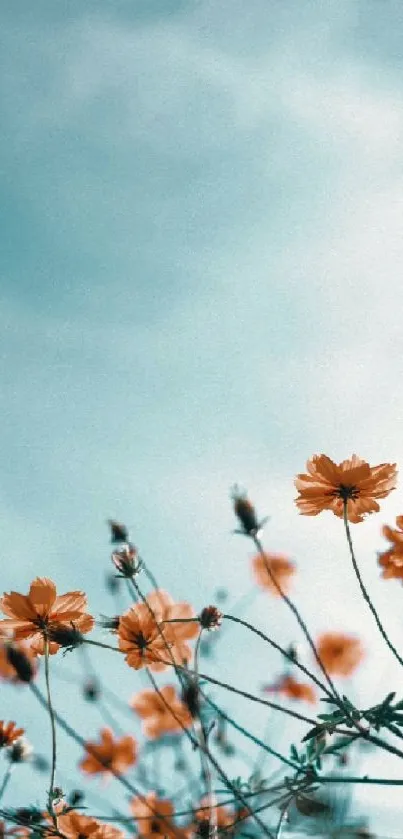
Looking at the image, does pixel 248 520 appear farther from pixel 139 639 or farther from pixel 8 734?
pixel 8 734

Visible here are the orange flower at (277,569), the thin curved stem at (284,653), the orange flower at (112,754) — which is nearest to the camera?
the thin curved stem at (284,653)

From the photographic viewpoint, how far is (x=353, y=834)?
1.44 meters

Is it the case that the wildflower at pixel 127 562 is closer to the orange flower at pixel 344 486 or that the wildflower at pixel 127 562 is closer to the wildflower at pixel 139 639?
the wildflower at pixel 139 639

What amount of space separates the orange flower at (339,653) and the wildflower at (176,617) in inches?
25.8

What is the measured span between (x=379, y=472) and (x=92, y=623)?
0.82m

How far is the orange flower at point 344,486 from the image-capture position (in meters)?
2.09

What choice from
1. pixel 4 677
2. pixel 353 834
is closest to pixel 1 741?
pixel 4 677

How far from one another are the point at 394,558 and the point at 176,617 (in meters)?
0.73

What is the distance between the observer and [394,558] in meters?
1.99

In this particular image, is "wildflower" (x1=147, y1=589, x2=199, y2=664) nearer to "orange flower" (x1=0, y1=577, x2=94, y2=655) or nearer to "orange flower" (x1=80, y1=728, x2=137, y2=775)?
"orange flower" (x1=0, y1=577, x2=94, y2=655)

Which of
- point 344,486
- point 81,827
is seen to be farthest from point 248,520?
point 81,827

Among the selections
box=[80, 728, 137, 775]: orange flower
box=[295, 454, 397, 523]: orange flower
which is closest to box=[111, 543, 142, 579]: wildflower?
box=[295, 454, 397, 523]: orange flower

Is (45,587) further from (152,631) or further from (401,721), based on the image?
(401,721)

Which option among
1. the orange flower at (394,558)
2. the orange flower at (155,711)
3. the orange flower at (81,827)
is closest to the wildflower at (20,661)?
the orange flower at (81,827)
